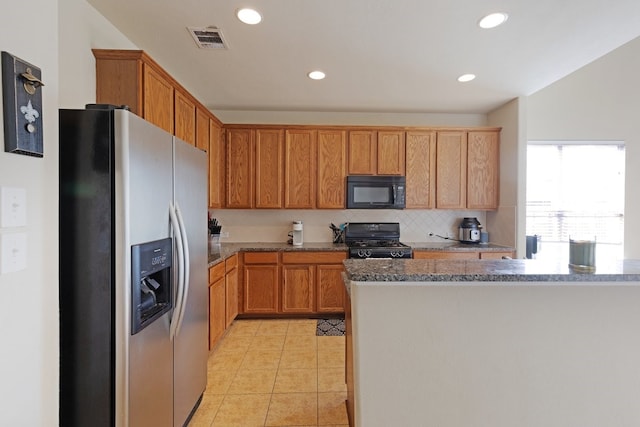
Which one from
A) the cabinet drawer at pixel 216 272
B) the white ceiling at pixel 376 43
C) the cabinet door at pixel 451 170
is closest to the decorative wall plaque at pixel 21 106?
the white ceiling at pixel 376 43

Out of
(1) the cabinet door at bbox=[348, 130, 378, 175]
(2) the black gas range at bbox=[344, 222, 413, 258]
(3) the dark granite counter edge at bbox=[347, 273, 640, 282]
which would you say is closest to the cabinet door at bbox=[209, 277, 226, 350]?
(2) the black gas range at bbox=[344, 222, 413, 258]

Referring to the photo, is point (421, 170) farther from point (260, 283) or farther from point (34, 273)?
point (34, 273)

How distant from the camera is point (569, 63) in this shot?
2580 mm

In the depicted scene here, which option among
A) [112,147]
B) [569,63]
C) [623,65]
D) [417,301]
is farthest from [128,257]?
[623,65]

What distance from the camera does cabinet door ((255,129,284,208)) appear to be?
145 inches

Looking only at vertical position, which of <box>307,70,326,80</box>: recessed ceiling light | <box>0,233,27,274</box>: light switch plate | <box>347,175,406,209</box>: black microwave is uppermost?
<box>307,70,326,80</box>: recessed ceiling light

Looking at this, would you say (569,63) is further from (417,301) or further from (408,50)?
(417,301)

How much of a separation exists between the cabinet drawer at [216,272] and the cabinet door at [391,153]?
2.21m

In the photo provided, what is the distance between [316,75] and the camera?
284 cm

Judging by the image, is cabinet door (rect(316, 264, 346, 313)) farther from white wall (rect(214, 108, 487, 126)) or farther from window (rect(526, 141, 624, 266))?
window (rect(526, 141, 624, 266))

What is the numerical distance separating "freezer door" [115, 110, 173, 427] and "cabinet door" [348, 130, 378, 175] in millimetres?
2539

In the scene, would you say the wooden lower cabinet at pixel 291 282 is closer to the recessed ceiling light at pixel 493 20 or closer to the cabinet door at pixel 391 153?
the cabinet door at pixel 391 153

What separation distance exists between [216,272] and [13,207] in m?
1.89

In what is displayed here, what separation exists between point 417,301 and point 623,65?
4891 mm
